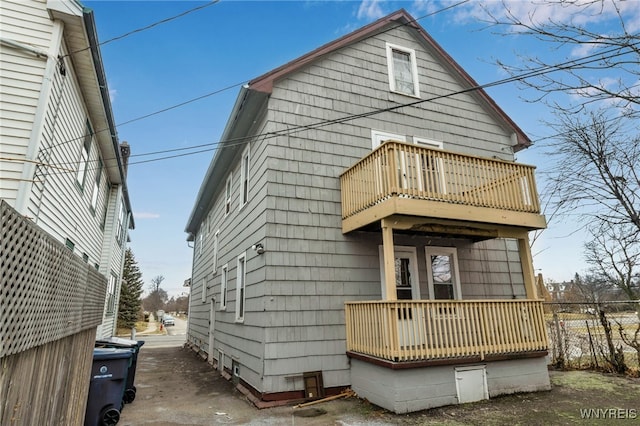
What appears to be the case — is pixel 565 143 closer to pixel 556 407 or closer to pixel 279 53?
pixel 556 407

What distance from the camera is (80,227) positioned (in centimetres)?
879

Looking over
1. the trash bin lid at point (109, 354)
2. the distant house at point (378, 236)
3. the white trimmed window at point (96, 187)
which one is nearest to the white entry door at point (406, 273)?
the distant house at point (378, 236)

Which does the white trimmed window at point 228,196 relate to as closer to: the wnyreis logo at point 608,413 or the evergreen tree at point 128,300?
the wnyreis logo at point 608,413

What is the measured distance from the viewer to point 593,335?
8672mm

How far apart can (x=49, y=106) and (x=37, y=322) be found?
4.94m

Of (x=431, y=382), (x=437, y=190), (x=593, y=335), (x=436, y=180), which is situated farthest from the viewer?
(x=593, y=335)

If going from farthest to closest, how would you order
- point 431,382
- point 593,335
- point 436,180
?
1. point 593,335
2. point 436,180
3. point 431,382

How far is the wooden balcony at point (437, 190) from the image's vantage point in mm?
6387

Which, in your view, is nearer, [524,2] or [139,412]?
[524,2]

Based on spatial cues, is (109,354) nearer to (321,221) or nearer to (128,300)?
(321,221)

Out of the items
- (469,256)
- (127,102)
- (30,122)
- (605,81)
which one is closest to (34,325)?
(30,122)

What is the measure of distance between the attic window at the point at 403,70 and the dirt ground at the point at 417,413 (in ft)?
24.1

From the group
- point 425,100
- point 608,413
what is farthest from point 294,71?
point 608,413

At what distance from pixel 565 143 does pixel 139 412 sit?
10.8 metres
